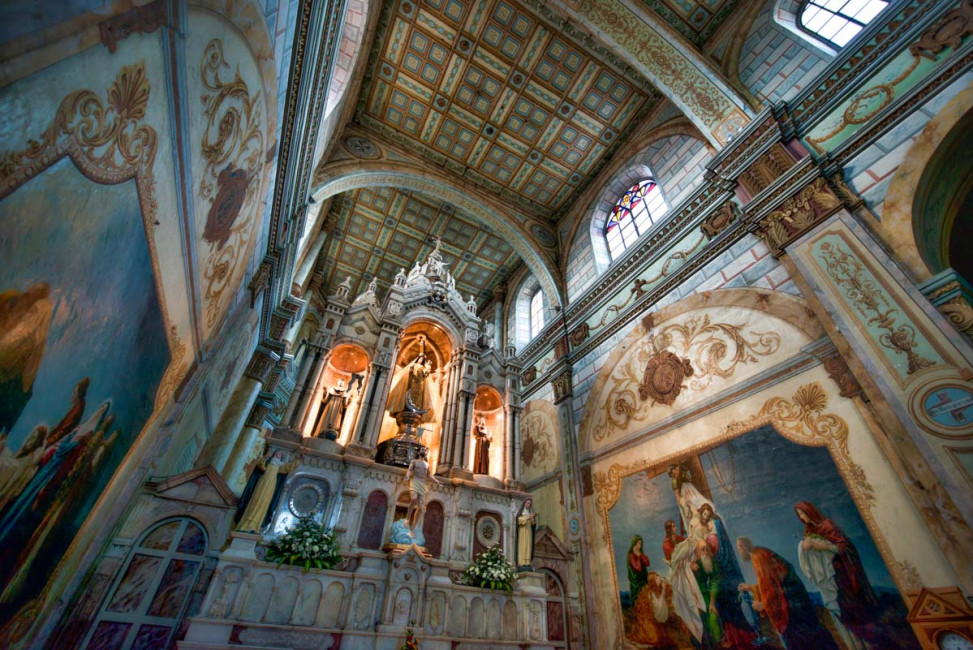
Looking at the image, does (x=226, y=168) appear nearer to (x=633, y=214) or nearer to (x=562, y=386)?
(x=562, y=386)

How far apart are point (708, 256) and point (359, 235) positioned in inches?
479

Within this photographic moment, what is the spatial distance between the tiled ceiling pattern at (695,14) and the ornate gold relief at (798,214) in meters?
6.28

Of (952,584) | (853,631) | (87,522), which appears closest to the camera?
(87,522)

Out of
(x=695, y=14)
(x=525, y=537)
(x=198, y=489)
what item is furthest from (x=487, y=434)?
(x=695, y=14)

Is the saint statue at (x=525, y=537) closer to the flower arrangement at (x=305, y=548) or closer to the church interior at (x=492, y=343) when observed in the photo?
the church interior at (x=492, y=343)

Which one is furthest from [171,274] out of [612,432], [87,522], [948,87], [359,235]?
[359,235]

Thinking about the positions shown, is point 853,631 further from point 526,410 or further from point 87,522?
point 526,410

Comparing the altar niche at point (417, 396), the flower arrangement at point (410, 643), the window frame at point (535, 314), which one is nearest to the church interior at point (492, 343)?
the altar niche at point (417, 396)

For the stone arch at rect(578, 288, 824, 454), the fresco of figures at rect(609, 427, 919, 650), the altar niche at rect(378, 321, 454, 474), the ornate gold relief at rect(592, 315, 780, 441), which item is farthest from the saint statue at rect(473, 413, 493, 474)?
the fresco of figures at rect(609, 427, 919, 650)

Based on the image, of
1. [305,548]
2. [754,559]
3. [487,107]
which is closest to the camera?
[754,559]

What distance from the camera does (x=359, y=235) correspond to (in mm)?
15773

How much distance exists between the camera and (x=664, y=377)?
8320 mm

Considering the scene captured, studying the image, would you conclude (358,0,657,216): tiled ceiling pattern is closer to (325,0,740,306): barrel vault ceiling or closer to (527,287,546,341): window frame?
(325,0,740,306): barrel vault ceiling

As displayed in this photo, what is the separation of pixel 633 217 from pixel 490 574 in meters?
9.93
